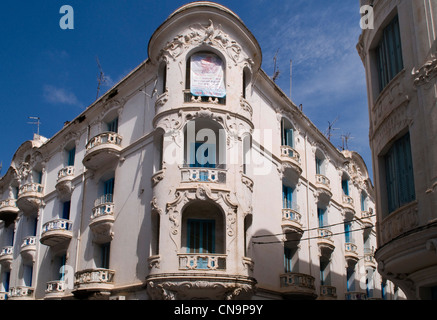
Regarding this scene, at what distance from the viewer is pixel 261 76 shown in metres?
26.6

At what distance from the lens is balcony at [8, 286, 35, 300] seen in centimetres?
2960

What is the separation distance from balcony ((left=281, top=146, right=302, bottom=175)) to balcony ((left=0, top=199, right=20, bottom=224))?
19041 mm

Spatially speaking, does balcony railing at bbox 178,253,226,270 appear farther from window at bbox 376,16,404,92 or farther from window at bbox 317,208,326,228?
window at bbox 317,208,326,228

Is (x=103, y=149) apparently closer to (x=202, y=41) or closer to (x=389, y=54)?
(x=202, y=41)

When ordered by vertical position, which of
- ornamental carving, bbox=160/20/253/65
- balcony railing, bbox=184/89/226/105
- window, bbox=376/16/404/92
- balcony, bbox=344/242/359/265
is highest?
ornamental carving, bbox=160/20/253/65

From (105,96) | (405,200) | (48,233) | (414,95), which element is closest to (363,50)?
(414,95)

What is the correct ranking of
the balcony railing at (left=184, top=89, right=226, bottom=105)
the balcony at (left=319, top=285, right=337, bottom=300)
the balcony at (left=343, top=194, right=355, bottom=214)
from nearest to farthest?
the balcony railing at (left=184, top=89, right=226, bottom=105), the balcony at (left=319, top=285, right=337, bottom=300), the balcony at (left=343, top=194, right=355, bottom=214)

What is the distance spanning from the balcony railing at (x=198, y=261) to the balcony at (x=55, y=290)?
948cm

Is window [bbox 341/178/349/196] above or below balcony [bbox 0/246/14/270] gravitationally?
above

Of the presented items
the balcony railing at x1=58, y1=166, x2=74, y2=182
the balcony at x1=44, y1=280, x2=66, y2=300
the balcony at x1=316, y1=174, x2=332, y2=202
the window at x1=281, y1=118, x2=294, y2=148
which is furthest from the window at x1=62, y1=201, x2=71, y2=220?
the balcony at x1=316, y1=174, x2=332, y2=202

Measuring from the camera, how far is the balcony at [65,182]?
29.5 meters
